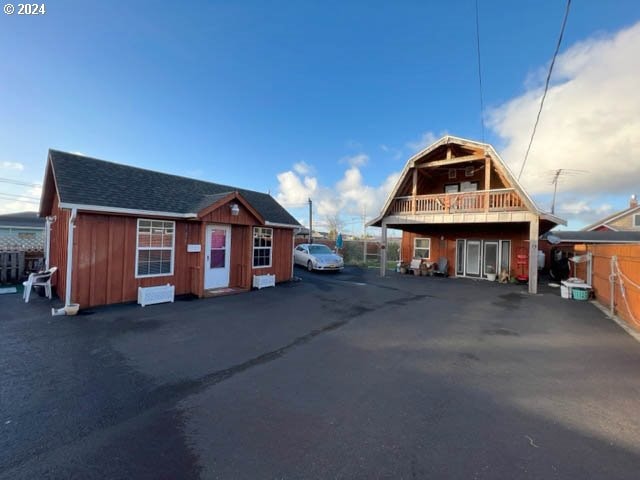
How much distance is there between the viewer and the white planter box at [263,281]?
1059cm

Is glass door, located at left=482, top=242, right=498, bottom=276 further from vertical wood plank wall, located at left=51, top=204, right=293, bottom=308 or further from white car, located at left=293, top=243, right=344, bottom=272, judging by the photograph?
vertical wood plank wall, located at left=51, top=204, right=293, bottom=308

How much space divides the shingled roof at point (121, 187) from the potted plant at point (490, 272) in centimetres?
1379

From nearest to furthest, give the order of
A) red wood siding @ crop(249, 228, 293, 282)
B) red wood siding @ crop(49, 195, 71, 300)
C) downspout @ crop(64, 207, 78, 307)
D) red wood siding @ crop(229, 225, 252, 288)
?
1. downspout @ crop(64, 207, 78, 307)
2. red wood siding @ crop(49, 195, 71, 300)
3. red wood siding @ crop(229, 225, 252, 288)
4. red wood siding @ crop(249, 228, 293, 282)

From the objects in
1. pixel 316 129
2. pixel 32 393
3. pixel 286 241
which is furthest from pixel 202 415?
pixel 316 129

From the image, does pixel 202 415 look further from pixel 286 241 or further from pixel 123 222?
pixel 286 241

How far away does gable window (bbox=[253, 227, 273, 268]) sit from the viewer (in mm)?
11023

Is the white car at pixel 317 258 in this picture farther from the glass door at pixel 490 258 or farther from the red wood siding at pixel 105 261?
the red wood siding at pixel 105 261

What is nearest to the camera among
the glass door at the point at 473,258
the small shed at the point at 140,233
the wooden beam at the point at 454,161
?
the small shed at the point at 140,233

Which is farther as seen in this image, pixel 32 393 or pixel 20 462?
pixel 32 393

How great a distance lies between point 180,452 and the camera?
2.32 m

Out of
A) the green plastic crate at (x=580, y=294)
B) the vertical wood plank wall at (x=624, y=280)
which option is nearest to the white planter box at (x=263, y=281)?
the vertical wood plank wall at (x=624, y=280)

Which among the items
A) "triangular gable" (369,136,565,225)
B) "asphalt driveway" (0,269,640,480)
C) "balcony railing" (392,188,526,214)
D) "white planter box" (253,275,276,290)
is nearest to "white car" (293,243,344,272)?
"triangular gable" (369,136,565,225)

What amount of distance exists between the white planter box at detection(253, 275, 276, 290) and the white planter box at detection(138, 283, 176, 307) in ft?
9.99

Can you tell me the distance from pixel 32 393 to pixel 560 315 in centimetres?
1061
